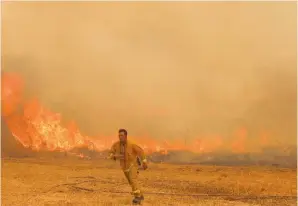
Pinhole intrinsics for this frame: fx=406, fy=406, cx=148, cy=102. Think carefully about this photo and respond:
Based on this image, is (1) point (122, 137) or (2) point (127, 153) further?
(2) point (127, 153)

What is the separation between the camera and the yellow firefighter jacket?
1411 centimetres

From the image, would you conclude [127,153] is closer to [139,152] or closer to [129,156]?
[129,156]

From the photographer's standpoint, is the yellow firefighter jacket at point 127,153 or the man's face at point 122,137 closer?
the man's face at point 122,137

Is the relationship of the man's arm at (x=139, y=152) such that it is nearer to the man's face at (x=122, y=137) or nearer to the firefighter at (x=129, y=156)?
the firefighter at (x=129, y=156)

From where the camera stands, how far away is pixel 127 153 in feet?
46.3

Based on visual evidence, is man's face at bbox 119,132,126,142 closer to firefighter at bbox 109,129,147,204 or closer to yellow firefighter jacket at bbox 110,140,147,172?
firefighter at bbox 109,129,147,204

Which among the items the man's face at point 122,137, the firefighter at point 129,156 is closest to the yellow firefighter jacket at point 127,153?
the firefighter at point 129,156

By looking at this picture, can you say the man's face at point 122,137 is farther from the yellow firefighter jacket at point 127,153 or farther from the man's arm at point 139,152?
the man's arm at point 139,152

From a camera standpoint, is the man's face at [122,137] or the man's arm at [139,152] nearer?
the man's face at [122,137]

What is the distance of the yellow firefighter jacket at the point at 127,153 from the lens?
1411 cm

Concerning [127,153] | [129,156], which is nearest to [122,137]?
[127,153]

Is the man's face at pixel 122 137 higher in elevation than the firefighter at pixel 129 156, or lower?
higher

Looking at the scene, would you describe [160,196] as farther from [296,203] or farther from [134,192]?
[296,203]

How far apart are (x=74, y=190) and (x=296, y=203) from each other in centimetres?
940
